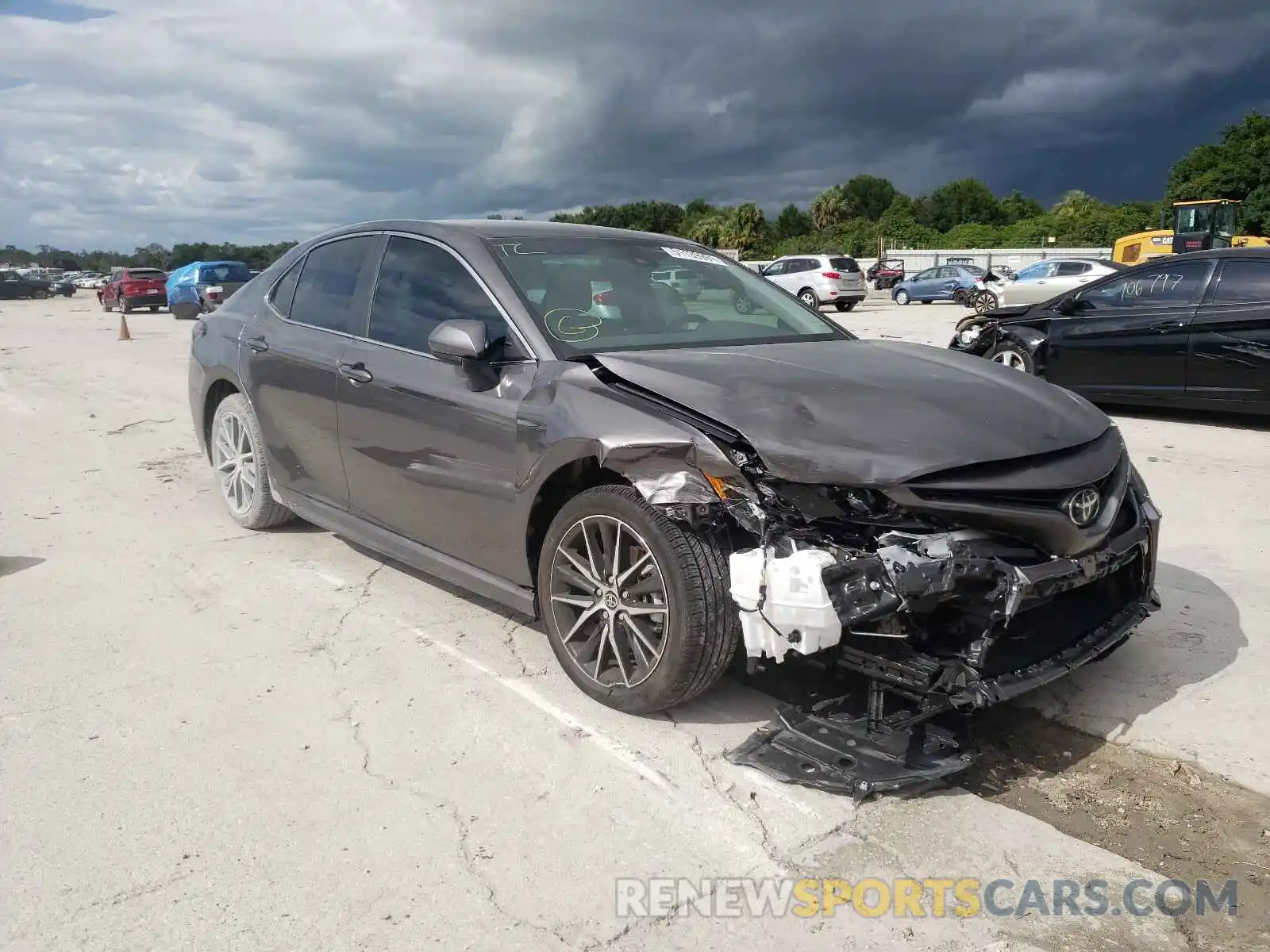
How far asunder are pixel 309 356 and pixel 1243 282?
7702 millimetres

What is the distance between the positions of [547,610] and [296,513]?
2152 millimetres

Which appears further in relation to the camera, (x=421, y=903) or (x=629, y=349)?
(x=629, y=349)

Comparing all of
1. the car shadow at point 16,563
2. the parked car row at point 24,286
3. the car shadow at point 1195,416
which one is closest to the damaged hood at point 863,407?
the car shadow at point 16,563

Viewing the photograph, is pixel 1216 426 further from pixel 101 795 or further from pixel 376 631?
pixel 101 795

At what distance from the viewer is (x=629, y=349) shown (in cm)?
378

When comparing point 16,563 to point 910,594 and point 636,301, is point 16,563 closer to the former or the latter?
point 636,301

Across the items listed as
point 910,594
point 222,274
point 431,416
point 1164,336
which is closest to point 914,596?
point 910,594

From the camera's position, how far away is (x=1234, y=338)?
8.29 metres

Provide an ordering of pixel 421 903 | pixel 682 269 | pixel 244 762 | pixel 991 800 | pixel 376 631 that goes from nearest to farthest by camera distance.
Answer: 1. pixel 421 903
2. pixel 991 800
3. pixel 244 762
4. pixel 376 631
5. pixel 682 269

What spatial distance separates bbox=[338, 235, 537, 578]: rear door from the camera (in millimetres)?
3730

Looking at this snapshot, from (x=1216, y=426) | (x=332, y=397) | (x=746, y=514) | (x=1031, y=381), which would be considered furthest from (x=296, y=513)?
(x=1216, y=426)

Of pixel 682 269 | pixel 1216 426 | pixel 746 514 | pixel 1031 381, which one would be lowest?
pixel 1216 426

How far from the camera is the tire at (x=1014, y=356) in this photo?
32.3 feet

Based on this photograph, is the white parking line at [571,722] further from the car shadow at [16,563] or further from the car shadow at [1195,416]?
the car shadow at [1195,416]
